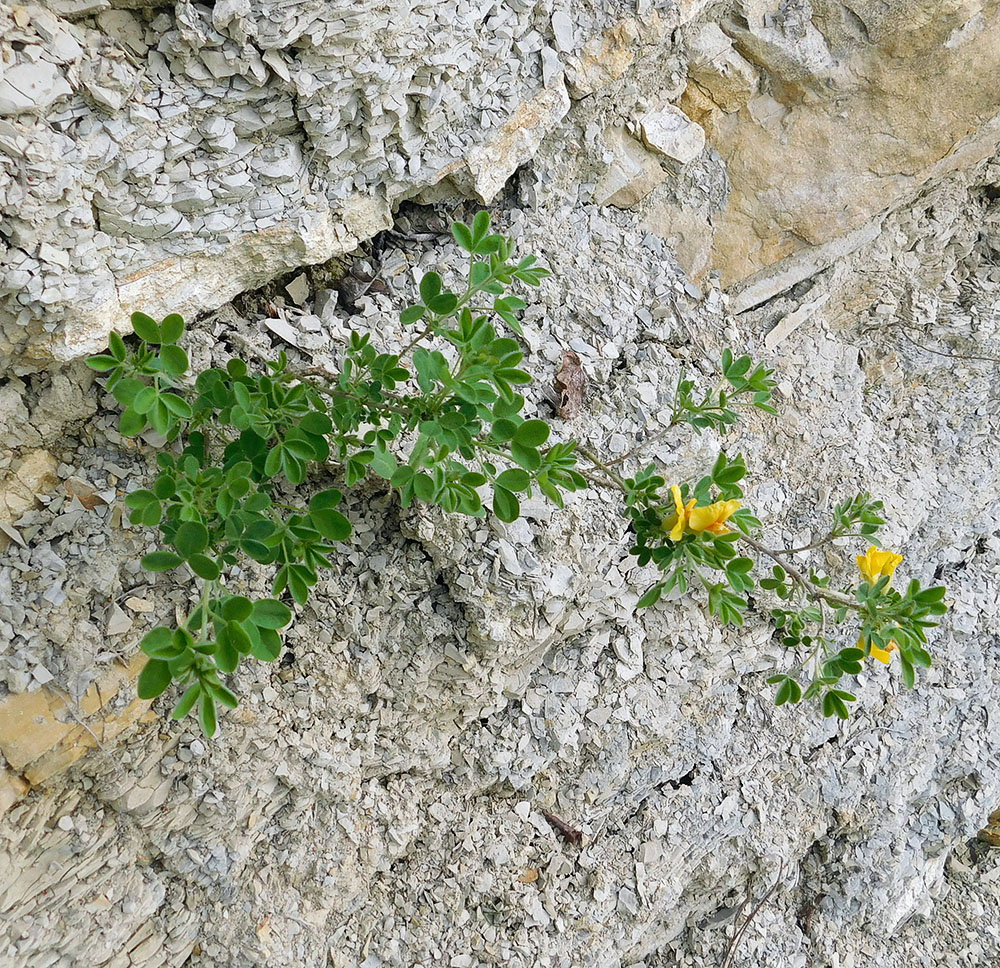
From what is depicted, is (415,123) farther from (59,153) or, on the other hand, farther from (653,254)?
(653,254)

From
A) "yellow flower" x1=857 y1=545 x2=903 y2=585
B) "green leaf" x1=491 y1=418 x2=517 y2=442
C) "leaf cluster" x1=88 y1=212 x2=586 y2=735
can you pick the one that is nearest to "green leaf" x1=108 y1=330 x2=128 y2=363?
"leaf cluster" x1=88 y1=212 x2=586 y2=735

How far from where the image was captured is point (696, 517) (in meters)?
1.48

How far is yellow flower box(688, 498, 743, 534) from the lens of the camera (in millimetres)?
1444

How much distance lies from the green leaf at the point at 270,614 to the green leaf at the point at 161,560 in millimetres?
137

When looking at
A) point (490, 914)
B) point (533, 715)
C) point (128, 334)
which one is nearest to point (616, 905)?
point (490, 914)

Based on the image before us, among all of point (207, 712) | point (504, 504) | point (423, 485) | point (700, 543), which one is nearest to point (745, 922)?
point (700, 543)

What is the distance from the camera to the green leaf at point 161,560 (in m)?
1.26

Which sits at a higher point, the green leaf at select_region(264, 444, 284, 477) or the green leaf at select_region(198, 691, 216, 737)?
the green leaf at select_region(264, 444, 284, 477)

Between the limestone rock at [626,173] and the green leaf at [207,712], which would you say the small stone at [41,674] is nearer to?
the green leaf at [207,712]

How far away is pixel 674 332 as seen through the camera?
2.27 m

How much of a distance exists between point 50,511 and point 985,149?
280cm

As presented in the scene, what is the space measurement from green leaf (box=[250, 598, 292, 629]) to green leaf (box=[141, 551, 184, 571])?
0.14 m

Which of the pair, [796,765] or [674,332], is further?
[796,765]

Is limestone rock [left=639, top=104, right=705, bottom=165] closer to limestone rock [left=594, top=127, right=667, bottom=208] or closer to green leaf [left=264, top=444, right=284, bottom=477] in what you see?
limestone rock [left=594, top=127, right=667, bottom=208]
